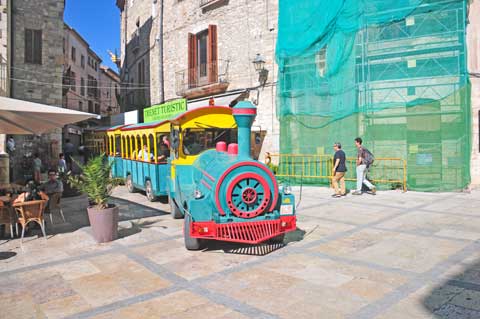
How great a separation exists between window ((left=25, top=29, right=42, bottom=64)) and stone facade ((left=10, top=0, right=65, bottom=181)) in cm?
8

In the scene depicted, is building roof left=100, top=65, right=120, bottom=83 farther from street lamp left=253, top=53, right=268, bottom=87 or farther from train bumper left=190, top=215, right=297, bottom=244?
train bumper left=190, top=215, right=297, bottom=244

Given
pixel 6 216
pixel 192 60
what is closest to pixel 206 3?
pixel 192 60

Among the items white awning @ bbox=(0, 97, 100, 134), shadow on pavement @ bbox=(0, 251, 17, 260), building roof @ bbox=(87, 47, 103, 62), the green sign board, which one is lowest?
shadow on pavement @ bbox=(0, 251, 17, 260)

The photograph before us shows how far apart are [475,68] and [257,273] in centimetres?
993

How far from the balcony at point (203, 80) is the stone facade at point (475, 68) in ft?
29.1

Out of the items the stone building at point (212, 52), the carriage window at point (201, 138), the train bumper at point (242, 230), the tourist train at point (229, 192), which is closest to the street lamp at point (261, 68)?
the stone building at point (212, 52)

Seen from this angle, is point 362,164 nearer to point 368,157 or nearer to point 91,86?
point 368,157

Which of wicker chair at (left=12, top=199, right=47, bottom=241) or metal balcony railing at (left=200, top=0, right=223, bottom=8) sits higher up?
metal balcony railing at (left=200, top=0, right=223, bottom=8)

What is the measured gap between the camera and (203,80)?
706 inches

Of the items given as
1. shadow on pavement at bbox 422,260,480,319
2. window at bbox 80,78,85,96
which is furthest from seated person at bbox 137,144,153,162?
window at bbox 80,78,85,96

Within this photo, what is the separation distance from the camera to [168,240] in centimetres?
645

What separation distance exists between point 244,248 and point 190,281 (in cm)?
152

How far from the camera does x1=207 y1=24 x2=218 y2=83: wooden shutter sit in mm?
17188

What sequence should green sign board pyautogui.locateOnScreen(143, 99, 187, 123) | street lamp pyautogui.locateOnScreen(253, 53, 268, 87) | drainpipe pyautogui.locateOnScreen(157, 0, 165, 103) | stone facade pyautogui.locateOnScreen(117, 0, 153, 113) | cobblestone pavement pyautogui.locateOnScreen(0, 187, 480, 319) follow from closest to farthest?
cobblestone pavement pyautogui.locateOnScreen(0, 187, 480, 319)
green sign board pyautogui.locateOnScreen(143, 99, 187, 123)
street lamp pyautogui.locateOnScreen(253, 53, 268, 87)
drainpipe pyautogui.locateOnScreen(157, 0, 165, 103)
stone facade pyautogui.locateOnScreen(117, 0, 153, 113)
